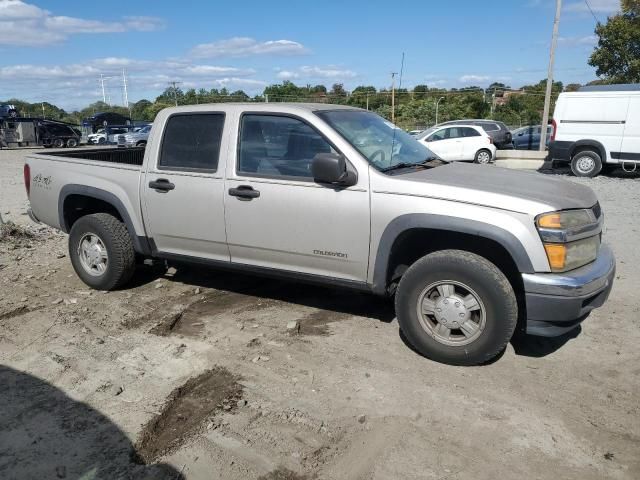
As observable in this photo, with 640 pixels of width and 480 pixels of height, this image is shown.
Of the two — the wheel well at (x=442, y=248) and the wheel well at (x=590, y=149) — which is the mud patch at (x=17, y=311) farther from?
the wheel well at (x=590, y=149)

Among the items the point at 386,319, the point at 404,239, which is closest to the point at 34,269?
the point at 386,319

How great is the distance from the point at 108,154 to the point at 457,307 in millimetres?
4429

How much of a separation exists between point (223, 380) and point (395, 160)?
213cm

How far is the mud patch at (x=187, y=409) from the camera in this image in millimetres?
2900

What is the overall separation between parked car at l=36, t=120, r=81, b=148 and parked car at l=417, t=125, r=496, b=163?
81.0ft

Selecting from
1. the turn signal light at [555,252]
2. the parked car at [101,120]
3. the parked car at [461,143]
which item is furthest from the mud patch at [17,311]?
the parked car at [101,120]

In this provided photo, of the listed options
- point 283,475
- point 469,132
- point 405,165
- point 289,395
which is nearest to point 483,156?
point 469,132

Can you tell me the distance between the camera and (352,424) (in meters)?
3.10

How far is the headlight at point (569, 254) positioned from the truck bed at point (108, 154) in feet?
14.4

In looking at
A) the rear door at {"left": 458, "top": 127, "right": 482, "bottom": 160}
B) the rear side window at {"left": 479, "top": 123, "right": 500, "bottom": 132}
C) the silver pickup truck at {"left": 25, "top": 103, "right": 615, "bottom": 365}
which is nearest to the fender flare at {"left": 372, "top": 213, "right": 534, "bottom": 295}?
the silver pickup truck at {"left": 25, "top": 103, "right": 615, "bottom": 365}

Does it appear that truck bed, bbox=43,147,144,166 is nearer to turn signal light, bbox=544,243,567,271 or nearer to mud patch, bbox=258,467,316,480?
mud patch, bbox=258,467,316,480

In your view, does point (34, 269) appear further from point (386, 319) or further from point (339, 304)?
point (386, 319)

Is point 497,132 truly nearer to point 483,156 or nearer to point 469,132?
point 469,132

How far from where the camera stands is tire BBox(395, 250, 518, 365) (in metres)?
3.48
